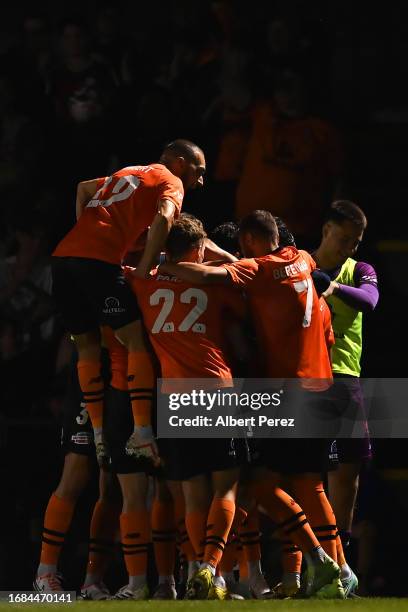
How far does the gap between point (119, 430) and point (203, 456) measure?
1.81 feet

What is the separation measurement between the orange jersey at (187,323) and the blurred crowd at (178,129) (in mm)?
2515

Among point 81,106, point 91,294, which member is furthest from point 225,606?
point 81,106

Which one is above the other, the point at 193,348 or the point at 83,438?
the point at 193,348

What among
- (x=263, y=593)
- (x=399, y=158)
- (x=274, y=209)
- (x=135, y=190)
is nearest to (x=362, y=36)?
(x=399, y=158)

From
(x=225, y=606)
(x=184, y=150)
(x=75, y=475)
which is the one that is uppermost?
(x=184, y=150)

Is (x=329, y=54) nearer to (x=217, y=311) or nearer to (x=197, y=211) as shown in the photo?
(x=197, y=211)

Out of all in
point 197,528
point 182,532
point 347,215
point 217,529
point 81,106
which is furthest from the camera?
point 81,106

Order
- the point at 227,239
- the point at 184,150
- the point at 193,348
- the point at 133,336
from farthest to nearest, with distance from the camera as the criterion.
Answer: the point at 227,239 < the point at 184,150 < the point at 133,336 < the point at 193,348

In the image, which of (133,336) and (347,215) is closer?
(133,336)

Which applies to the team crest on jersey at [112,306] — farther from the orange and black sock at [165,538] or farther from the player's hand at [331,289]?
the orange and black sock at [165,538]

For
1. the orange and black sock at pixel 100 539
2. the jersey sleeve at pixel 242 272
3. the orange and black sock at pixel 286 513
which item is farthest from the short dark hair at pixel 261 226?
the orange and black sock at pixel 100 539

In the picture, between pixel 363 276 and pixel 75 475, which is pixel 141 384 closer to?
pixel 75 475

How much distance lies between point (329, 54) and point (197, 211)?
1376mm

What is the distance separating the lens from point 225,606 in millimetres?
6629
